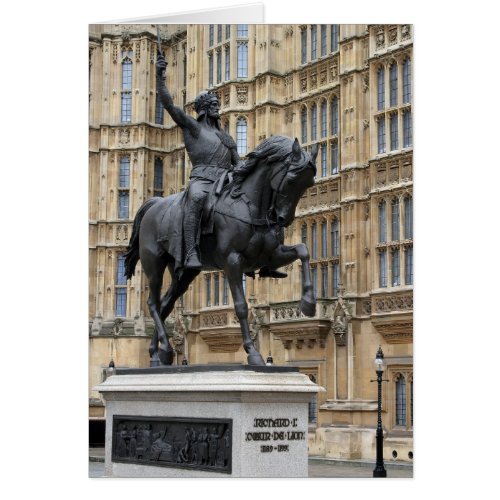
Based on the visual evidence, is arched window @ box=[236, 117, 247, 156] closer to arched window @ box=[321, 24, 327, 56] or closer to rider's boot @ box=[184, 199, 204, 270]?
arched window @ box=[321, 24, 327, 56]

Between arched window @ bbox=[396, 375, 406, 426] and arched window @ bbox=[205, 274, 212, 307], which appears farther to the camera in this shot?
arched window @ bbox=[205, 274, 212, 307]

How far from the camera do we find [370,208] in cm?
2962

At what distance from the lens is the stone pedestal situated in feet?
34.9

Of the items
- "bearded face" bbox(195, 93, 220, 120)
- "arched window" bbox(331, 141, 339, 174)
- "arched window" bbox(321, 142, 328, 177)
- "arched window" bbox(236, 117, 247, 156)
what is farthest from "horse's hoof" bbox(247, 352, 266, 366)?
"arched window" bbox(236, 117, 247, 156)

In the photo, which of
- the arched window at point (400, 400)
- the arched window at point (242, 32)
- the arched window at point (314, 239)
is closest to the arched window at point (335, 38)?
the arched window at point (242, 32)

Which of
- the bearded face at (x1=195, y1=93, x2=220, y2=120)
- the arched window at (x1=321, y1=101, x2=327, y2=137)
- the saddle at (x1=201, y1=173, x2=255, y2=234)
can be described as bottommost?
the saddle at (x1=201, y1=173, x2=255, y2=234)

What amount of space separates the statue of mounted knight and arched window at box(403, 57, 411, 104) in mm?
16631

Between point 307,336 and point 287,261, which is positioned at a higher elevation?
point 287,261

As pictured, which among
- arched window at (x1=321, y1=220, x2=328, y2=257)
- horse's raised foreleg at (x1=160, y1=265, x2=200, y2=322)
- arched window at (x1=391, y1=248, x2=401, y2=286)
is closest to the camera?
horse's raised foreleg at (x1=160, y1=265, x2=200, y2=322)

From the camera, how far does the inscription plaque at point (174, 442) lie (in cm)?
1080

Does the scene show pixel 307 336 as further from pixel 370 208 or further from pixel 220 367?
pixel 220 367

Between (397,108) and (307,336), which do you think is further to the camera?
(307,336)

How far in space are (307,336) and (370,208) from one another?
4.94 meters

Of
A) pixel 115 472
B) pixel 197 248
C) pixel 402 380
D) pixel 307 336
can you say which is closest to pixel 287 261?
pixel 197 248
